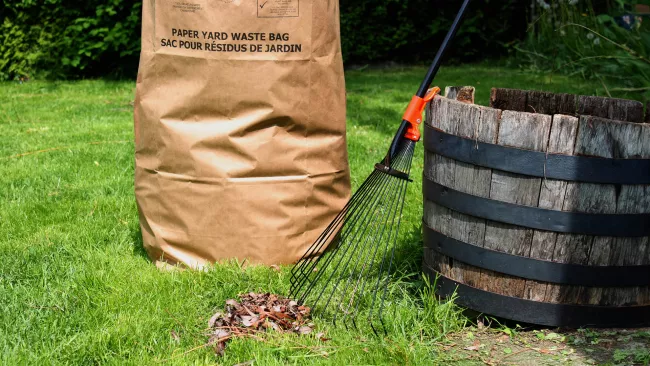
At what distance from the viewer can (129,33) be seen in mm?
8188

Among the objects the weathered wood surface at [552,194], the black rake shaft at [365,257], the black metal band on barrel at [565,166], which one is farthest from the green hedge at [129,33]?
the weathered wood surface at [552,194]

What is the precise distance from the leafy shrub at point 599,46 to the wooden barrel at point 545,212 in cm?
176

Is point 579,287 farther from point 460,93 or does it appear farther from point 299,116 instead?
point 299,116

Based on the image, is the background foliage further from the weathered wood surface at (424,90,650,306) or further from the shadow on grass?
the shadow on grass

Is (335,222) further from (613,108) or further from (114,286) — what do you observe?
(613,108)

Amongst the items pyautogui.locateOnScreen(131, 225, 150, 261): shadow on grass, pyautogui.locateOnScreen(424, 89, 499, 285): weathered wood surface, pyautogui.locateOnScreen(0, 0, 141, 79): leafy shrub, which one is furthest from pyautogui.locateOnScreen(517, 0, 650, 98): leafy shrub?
pyautogui.locateOnScreen(0, 0, 141, 79): leafy shrub

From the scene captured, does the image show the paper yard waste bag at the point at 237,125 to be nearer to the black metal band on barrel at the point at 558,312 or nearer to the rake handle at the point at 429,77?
the rake handle at the point at 429,77

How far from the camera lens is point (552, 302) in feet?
7.70

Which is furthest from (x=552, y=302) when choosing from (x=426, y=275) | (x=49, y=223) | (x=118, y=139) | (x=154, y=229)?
(x=118, y=139)

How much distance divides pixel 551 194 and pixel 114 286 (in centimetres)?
161

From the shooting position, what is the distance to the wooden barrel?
2.21m

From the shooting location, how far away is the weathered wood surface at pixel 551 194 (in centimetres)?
220

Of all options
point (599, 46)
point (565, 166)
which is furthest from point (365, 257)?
point (599, 46)

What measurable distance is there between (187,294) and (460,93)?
50.5 inches
